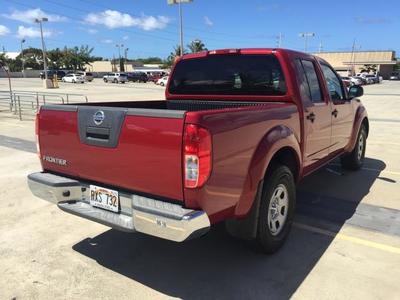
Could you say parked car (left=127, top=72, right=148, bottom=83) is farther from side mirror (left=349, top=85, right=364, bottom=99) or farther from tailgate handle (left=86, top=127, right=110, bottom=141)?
tailgate handle (left=86, top=127, right=110, bottom=141)

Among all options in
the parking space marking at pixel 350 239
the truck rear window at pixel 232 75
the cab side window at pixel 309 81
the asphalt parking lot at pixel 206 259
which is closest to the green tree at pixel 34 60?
the truck rear window at pixel 232 75

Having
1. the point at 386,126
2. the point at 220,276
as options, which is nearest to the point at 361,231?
the point at 220,276

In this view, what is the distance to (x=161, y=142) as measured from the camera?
302 centimetres

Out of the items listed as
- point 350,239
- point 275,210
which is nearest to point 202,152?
point 275,210

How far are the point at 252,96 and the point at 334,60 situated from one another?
120 meters

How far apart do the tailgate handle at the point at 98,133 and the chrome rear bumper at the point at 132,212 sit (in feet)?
1.53

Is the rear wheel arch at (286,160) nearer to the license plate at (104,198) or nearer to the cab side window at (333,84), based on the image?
the license plate at (104,198)

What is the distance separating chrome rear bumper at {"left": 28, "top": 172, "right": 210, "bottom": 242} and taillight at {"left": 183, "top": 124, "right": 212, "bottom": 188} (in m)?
0.23

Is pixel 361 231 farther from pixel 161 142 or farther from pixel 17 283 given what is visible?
pixel 17 283

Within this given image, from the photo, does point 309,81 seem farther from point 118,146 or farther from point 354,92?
point 118,146

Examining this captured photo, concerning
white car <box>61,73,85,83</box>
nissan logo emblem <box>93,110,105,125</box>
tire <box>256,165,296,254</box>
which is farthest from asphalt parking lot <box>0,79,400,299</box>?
white car <box>61,73,85,83</box>

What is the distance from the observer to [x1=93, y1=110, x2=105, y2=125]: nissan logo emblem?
339cm

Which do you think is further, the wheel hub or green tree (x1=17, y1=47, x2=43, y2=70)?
green tree (x1=17, y1=47, x2=43, y2=70)

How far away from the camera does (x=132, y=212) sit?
128 inches
